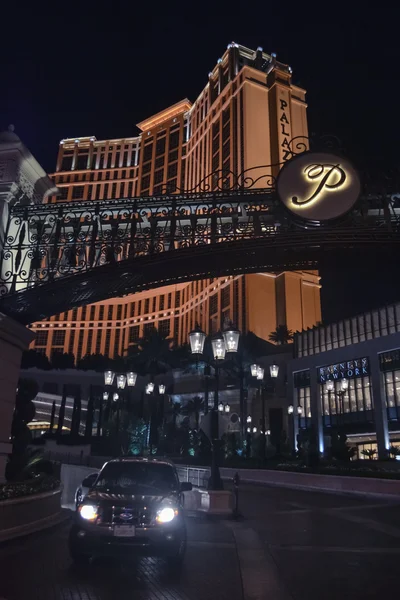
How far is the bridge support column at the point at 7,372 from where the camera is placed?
984cm

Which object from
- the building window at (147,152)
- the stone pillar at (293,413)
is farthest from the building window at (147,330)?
the building window at (147,152)

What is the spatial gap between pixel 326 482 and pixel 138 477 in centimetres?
1997

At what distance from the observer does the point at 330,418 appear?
58188 mm

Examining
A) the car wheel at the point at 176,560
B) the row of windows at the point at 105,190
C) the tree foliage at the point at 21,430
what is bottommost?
the car wheel at the point at 176,560

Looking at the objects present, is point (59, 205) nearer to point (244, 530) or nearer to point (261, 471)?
point (244, 530)

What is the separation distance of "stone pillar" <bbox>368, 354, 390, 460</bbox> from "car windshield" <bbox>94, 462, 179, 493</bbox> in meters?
46.9

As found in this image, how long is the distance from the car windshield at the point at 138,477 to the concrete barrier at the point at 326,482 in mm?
13803

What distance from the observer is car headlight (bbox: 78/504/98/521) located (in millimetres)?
6723

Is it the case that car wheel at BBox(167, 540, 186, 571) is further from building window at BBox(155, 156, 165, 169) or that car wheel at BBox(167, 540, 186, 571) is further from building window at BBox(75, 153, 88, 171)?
building window at BBox(75, 153, 88, 171)

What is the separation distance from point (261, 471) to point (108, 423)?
55.5 feet

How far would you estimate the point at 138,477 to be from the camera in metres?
8.13

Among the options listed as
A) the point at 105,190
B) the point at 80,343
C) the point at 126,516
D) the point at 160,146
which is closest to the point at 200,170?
the point at 160,146

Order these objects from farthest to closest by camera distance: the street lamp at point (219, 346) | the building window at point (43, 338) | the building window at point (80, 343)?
the building window at point (43, 338), the building window at point (80, 343), the street lamp at point (219, 346)

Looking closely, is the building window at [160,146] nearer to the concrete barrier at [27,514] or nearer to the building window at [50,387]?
the building window at [50,387]
